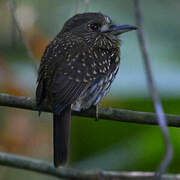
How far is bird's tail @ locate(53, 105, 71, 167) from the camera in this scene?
2.92 metres

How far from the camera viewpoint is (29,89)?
4.36m

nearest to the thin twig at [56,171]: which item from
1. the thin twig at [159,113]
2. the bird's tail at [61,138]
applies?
the bird's tail at [61,138]

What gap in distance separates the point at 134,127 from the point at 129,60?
0.62 meters

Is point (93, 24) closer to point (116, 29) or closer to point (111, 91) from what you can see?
point (116, 29)

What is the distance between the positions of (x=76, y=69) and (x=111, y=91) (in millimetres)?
700

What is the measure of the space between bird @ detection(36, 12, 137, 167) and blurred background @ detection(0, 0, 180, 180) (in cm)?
15

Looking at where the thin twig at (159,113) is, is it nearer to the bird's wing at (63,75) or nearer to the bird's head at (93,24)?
the bird's wing at (63,75)

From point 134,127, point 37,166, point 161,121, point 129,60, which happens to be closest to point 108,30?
point 129,60

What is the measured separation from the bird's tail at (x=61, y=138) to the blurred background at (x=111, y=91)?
1.27 ft

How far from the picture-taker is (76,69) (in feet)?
10.5

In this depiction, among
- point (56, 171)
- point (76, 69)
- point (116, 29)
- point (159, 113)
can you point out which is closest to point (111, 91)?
point (116, 29)

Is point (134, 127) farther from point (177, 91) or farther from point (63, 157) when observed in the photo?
point (63, 157)

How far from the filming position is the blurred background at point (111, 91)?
3621mm

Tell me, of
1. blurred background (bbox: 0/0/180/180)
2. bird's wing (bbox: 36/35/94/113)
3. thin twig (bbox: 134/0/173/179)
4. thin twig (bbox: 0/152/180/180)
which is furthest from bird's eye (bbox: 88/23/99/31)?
thin twig (bbox: 134/0/173/179)
